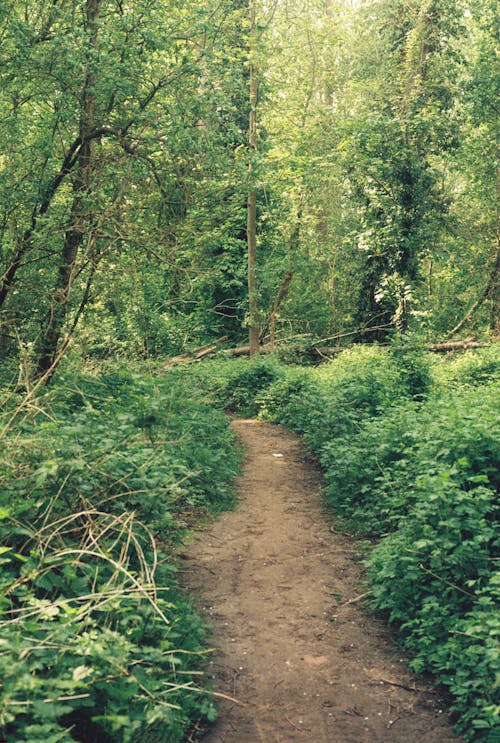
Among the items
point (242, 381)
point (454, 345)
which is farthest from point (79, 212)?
point (454, 345)

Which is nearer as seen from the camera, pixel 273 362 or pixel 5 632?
pixel 5 632

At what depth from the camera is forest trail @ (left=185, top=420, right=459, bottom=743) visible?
4.16 m

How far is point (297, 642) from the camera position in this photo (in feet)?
16.8

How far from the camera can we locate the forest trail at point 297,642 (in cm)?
416

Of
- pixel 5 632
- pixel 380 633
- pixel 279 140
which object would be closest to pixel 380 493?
pixel 380 633

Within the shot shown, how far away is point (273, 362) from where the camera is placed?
16.8m

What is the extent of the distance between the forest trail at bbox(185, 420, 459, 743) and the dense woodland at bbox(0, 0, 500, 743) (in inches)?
10.1

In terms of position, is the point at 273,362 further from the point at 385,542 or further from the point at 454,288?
the point at 454,288

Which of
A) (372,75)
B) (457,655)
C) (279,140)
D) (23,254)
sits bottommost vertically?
(457,655)

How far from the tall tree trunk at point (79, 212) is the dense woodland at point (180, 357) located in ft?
0.15

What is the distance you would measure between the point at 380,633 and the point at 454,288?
24783 millimetres

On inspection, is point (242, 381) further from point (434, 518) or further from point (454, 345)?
point (434, 518)

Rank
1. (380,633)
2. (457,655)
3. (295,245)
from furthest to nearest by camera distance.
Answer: (295,245) < (380,633) < (457,655)

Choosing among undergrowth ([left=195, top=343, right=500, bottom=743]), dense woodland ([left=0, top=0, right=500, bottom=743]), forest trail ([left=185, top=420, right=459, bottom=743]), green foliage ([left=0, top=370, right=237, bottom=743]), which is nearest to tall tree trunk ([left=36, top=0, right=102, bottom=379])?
dense woodland ([left=0, top=0, right=500, bottom=743])
